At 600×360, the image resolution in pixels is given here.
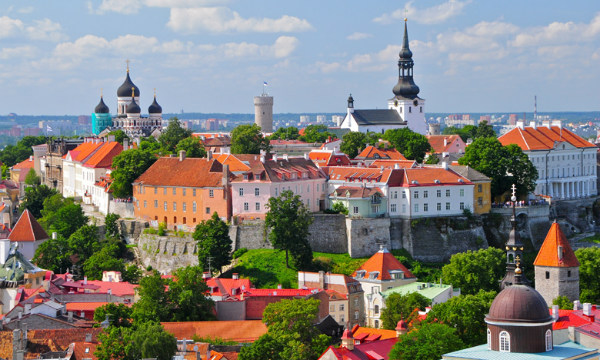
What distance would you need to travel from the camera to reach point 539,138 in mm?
103438

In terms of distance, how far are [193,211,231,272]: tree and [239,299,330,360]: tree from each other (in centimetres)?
1434

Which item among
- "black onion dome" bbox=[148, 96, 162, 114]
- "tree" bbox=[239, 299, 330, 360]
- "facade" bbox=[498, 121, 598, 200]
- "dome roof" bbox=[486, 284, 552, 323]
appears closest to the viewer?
"dome roof" bbox=[486, 284, 552, 323]

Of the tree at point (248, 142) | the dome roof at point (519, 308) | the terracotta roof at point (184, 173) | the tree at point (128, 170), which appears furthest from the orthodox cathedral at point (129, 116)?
the dome roof at point (519, 308)

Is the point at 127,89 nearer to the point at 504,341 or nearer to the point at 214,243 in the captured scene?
the point at 214,243

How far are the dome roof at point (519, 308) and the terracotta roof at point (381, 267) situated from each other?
27.7 metres

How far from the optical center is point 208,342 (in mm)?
59250

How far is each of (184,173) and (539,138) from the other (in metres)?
34.4

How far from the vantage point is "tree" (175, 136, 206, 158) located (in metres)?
95.6

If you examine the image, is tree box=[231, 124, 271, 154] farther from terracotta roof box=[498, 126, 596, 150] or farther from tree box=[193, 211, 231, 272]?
terracotta roof box=[498, 126, 596, 150]

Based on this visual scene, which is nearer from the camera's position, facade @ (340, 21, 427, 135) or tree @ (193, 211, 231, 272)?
tree @ (193, 211, 231, 272)

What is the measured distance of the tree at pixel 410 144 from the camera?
102269mm

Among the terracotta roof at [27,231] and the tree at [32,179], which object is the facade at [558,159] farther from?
the tree at [32,179]

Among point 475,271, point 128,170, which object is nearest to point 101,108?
point 128,170

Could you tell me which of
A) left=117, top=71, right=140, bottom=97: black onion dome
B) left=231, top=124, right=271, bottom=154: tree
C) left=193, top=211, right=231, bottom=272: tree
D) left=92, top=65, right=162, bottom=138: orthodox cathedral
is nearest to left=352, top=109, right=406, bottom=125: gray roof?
left=92, top=65, right=162, bottom=138: orthodox cathedral
